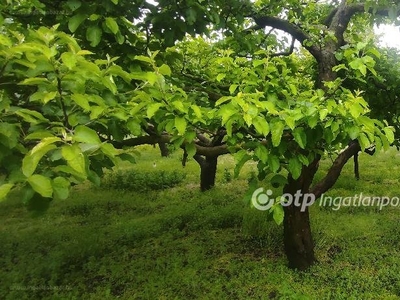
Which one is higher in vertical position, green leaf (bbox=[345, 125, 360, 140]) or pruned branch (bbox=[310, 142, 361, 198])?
green leaf (bbox=[345, 125, 360, 140])

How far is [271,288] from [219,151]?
2581mm

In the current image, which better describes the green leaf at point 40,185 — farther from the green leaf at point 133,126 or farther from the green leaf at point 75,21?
the green leaf at point 75,21

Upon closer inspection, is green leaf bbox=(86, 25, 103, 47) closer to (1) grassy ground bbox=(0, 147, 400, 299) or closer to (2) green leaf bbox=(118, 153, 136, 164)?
(2) green leaf bbox=(118, 153, 136, 164)

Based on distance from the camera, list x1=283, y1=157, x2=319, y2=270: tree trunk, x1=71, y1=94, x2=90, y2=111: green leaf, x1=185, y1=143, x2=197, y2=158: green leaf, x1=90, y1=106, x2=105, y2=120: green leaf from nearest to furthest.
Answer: x1=71, y1=94, x2=90, y2=111: green leaf < x1=90, y1=106, x2=105, y2=120: green leaf < x1=185, y1=143, x2=197, y2=158: green leaf < x1=283, y1=157, x2=319, y2=270: tree trunk

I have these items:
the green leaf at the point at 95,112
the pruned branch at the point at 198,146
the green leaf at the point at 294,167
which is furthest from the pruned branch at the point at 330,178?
the green leaf at the point at 95,112

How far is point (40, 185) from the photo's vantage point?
65.1 inches

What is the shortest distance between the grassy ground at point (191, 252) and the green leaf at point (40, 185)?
2.12m

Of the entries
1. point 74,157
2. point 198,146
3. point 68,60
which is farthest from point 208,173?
point 74,157

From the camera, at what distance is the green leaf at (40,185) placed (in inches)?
64.7

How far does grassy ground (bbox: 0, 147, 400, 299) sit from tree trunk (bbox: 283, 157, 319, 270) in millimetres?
214

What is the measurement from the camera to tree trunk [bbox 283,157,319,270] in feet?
18.8

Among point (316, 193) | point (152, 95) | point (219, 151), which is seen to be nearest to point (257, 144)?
point (152, 95)

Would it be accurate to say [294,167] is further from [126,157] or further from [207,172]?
[207,172]

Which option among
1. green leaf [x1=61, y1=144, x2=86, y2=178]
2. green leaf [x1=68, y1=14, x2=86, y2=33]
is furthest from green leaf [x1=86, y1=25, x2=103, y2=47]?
green leaf [x1=61, y1=144, x2=86, y2=178]
